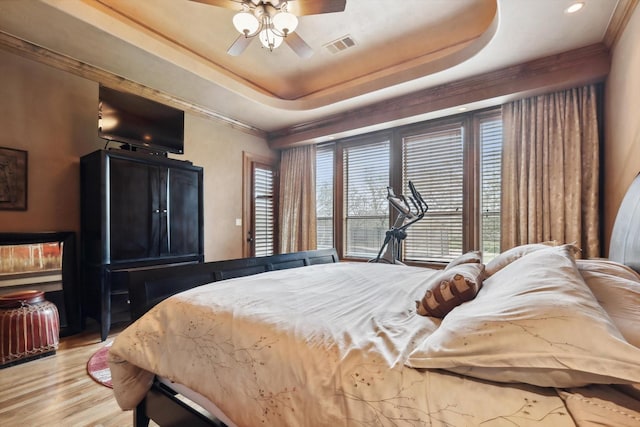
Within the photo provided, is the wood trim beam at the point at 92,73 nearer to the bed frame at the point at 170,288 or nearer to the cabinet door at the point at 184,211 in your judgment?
the cabinet door at the point at 184,211

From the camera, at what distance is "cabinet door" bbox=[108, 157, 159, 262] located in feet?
9.64

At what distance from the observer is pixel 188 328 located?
129cm

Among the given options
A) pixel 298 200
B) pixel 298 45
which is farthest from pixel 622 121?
pixel 298 200

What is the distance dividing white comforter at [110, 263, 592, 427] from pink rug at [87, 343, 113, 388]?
1.01 metres

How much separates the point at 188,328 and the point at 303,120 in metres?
3.94

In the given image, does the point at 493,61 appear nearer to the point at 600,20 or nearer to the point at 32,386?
the point at 600,20

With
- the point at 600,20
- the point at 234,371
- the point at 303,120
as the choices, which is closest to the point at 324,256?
the point at 234,371

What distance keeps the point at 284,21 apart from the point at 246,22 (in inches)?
11.4

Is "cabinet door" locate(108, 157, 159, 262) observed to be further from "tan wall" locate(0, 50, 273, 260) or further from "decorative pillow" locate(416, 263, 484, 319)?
"decorative pillow" locate(416, 263, 484, 319)

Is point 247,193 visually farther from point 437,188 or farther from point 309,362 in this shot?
point 309,362

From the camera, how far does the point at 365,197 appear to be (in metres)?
4.60

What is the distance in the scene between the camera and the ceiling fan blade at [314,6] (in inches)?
80.6

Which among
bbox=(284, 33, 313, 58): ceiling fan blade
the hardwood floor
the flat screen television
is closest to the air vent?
bbox=(284, 33, 313, 58): ceiling fan blade

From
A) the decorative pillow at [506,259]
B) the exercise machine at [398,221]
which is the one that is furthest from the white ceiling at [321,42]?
the decorative pillow at [506,259]
